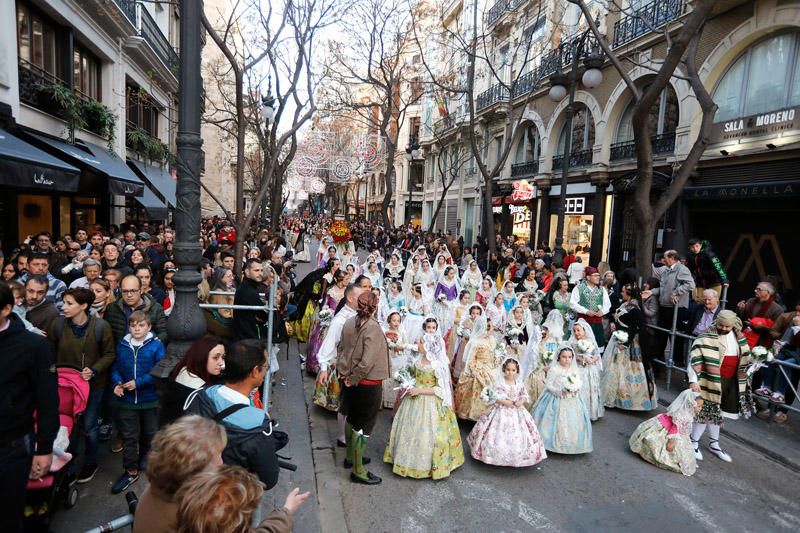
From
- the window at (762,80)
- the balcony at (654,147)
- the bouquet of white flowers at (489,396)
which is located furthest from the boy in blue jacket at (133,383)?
the balcony at (654,147)

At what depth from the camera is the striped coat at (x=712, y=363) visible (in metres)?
5.83

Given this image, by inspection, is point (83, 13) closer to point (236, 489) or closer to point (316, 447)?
point (316, 447)

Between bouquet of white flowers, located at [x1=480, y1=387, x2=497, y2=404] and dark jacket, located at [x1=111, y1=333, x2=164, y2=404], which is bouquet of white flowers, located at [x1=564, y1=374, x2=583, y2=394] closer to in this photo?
bouquet of white flowers, located at [x1=480, y1=387, x2=497, y2=404]

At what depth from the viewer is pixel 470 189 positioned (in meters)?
31.0

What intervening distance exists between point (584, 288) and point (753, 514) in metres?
4.38

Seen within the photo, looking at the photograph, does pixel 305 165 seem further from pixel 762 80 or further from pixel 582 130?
pixel 762 80

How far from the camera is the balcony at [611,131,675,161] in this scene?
1552 centimetres

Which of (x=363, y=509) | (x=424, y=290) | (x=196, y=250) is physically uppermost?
(x=196, y=250)

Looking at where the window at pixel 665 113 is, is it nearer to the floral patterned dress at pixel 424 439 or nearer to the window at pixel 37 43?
the floral patterned dress at pixel 424 439

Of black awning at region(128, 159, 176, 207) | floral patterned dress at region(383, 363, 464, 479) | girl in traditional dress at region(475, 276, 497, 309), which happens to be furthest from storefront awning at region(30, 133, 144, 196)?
floral patterned dress at region(383, 363, 464, 479)

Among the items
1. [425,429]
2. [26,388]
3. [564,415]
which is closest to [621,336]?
[564,415]

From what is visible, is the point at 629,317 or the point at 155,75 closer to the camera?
the point at 629,317

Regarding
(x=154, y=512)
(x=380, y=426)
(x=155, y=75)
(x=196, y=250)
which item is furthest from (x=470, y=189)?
(x=154, y=512)

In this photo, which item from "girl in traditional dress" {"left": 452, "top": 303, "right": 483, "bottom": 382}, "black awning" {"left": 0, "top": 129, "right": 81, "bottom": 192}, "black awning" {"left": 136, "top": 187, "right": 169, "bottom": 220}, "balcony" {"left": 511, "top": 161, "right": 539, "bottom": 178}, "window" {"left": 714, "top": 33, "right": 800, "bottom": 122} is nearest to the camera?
"girl in traditional dress" {"left": 452, "top": 303, "right": 483, "bottom": 382}
